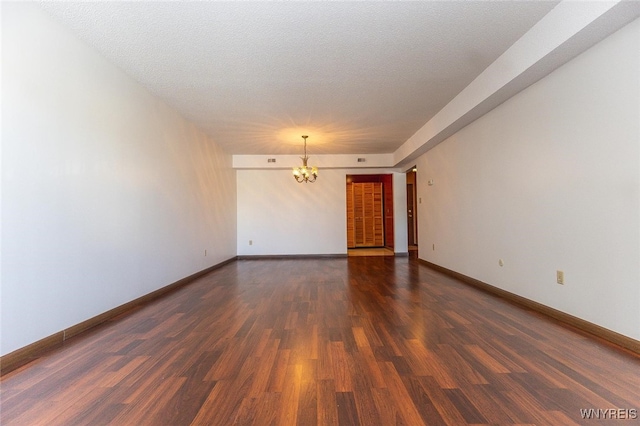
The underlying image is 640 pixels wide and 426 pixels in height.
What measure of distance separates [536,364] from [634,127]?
5.69ft

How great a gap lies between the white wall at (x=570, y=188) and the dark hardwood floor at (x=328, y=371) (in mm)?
378

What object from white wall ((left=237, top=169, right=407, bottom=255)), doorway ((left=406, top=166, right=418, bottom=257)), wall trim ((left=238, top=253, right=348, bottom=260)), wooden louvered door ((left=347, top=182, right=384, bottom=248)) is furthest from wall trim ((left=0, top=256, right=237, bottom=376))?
doorway ((left=406, top=166, right=418, bottom=257))

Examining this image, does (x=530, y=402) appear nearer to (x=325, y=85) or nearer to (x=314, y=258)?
(x=325, y=85)

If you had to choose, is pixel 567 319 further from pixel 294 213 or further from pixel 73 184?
pixel 294 213

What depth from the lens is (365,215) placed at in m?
10.7

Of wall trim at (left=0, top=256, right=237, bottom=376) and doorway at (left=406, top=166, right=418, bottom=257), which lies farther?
doorway at (left=406, top=166, right=418, bottom=257)

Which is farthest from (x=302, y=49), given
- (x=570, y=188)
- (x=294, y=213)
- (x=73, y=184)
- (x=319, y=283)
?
(x=294, y=213)

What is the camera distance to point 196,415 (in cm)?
145

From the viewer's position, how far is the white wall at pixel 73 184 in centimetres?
208

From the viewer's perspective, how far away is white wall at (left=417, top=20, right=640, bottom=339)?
2.18 meters

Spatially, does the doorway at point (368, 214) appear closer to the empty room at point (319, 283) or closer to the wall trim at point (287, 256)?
the wall trim at point (287, 256)

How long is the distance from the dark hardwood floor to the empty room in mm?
16

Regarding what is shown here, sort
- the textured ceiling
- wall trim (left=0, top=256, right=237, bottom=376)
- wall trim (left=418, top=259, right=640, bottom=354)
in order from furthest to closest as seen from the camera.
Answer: the textured ceiling, wall trim (left=418, top=259, right=640, bottom=354), wall trim (left=0, top=256, right=237, bottom=376)

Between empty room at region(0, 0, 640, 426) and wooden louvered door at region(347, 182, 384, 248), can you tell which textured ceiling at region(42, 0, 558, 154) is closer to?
empty room at region(0, 0, 640, 426)
